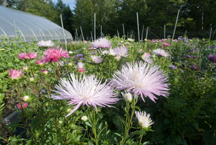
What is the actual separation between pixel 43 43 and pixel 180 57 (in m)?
4.12

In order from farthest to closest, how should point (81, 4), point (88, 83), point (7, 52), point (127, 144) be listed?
point (81, 4), point (7, 52), point (127, 144), point (88, 83)

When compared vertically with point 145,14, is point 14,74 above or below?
below

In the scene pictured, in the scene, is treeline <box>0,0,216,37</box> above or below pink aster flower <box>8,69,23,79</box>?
above

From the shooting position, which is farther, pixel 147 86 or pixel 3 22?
pixel 3 22

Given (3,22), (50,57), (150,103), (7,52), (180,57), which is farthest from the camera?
(3,22)

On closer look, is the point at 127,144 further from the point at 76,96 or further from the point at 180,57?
the point at 180,57

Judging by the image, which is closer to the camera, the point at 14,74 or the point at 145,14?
the point at 14,74

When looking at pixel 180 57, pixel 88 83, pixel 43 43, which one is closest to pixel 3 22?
pixel 43 43

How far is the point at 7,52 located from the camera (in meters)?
2.46

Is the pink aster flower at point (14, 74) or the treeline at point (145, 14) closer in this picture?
the pink aster flower at point (14, 74)

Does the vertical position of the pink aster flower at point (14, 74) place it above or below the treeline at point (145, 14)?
below

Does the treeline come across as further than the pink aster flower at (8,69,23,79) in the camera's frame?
Yes

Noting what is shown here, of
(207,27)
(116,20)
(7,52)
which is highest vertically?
(116,20)

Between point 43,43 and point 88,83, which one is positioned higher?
point 43,43
